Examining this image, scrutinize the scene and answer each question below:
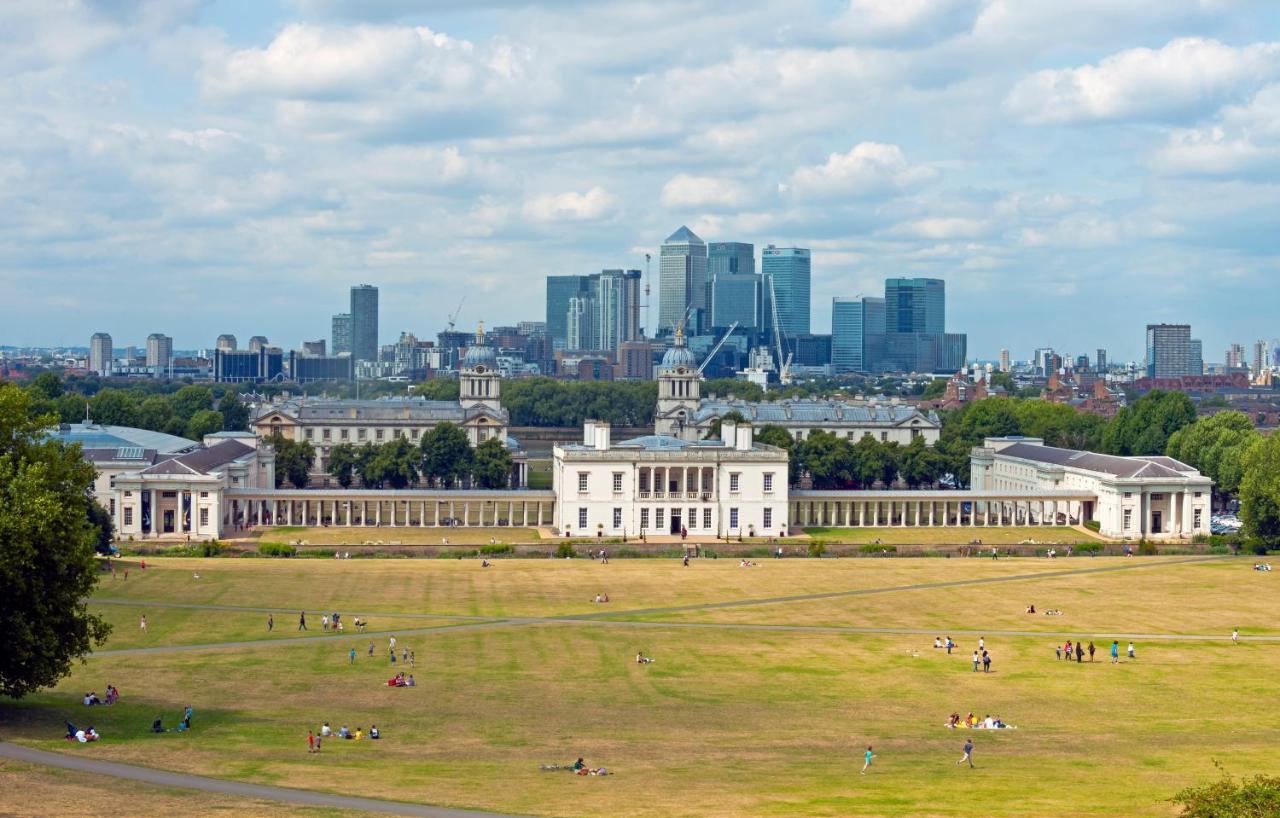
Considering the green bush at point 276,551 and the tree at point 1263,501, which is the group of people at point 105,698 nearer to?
the green bush at point 276,551

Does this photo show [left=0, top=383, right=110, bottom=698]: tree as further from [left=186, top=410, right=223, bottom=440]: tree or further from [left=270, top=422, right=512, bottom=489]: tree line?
[left=186, top=410, right=223, bottom=440]: tree

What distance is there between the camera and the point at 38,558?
5797 cm

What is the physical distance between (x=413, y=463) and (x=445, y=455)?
3104 millimetres

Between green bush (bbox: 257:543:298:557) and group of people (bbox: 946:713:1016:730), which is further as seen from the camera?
green bush (bbox: 257:543:298:557)

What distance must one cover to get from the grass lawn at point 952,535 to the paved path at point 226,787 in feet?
270

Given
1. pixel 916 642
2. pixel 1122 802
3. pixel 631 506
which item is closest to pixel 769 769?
pixel 1122 802

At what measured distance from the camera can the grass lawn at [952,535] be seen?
423 feet

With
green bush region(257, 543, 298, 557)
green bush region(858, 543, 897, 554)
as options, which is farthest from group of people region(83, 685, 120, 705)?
green bush region(858, 543, 897, 554)

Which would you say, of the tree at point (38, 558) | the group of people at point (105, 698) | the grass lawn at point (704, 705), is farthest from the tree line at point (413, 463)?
the tree at point (38, 558)

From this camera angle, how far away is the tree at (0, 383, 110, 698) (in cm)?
5619

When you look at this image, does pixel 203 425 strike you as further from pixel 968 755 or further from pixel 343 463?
pixel 968 755

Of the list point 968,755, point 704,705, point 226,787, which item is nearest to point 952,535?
point 704,705

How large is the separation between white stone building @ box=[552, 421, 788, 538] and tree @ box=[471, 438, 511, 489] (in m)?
19.7

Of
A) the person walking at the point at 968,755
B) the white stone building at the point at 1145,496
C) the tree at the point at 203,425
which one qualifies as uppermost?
the tree at the point at 203,425
